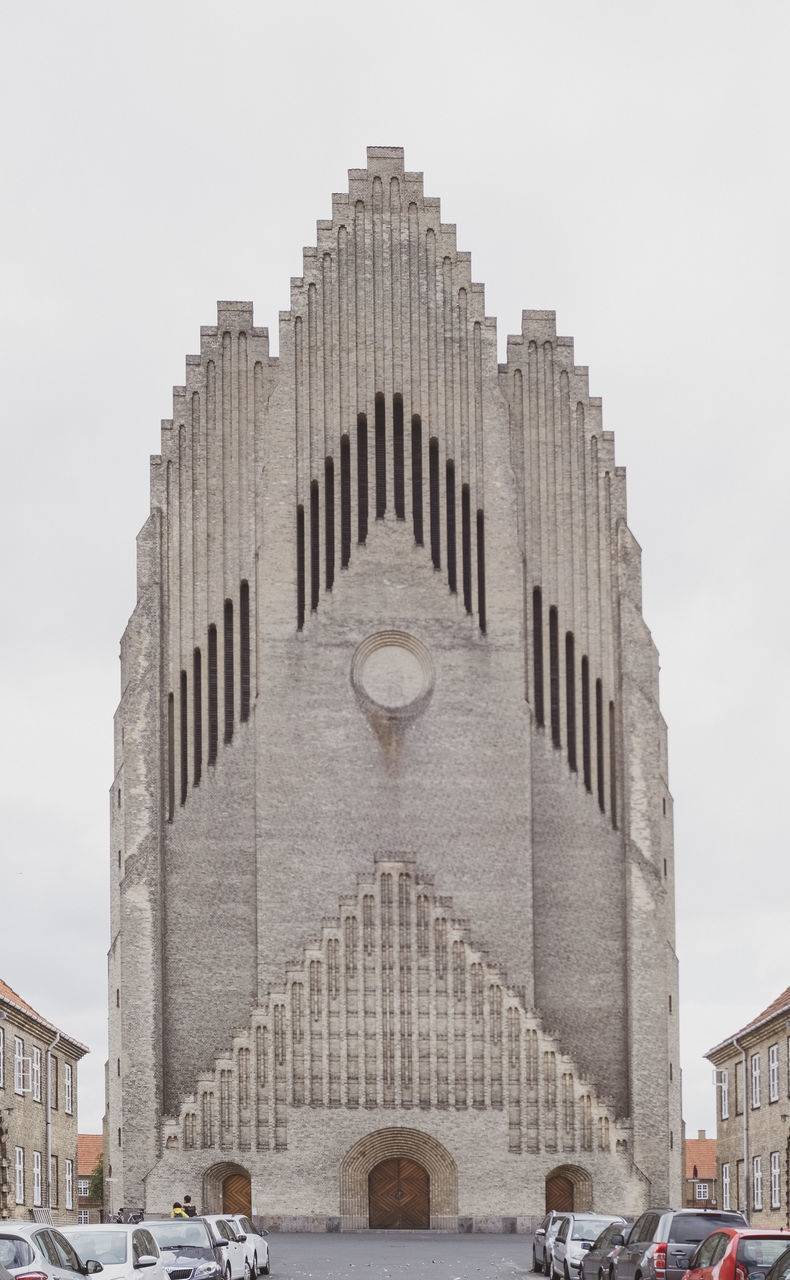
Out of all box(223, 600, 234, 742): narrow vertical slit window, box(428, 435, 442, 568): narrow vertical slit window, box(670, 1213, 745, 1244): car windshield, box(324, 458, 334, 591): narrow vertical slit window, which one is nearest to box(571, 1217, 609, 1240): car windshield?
box(670, 1213, 745, 1244): car windshield

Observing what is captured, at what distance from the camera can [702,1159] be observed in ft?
360

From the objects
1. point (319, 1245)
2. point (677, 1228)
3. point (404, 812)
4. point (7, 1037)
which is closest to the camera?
point (677, 1228)

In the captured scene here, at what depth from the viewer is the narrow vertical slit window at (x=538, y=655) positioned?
70.1 m

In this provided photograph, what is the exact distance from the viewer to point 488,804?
6831cm

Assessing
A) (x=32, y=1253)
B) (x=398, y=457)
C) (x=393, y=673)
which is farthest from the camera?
(x=398, y=457)

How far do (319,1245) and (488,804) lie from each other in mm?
17123

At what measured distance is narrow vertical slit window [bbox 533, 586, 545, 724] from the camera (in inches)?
2758

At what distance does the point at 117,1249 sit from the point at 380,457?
4586cm

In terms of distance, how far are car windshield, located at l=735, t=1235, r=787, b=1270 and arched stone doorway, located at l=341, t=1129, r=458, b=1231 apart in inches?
1554

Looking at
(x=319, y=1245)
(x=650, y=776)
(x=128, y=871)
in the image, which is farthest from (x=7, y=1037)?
(x=650, y=776)

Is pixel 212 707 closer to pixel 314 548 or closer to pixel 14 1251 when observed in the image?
pixel 314 548

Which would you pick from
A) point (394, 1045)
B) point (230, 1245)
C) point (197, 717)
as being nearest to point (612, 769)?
point (394, 1045)

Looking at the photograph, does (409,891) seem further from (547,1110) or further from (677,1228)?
(677,1228)

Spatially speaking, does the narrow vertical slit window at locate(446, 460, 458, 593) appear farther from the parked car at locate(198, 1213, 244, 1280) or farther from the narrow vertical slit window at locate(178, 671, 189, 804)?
the parked car at locate(198, 1213, 244, 1280)
